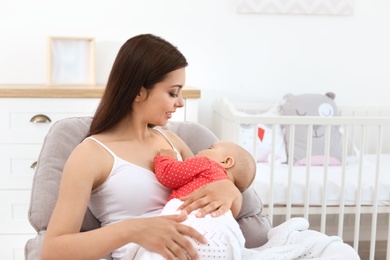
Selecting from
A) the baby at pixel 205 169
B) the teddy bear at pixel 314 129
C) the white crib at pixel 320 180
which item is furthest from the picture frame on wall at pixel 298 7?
the baby at pixel 205 169

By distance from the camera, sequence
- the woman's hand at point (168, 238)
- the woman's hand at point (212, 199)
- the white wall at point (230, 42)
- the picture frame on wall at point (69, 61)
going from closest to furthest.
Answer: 1. the woman's hand at point (168, 238)
2. the woman's hand at point (212, 199)
3. the picture frame on wall at point (69, 61)
4. the white wall at point (230, 42)

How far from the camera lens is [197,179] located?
1521 mm

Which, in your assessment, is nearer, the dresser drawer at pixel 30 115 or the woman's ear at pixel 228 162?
the woman's ear at pixel 228 162

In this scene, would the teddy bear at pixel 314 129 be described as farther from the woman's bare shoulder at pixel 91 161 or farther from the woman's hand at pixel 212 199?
the woman's bare shoulder at pixel 91 161

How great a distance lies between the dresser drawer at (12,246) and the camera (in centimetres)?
272

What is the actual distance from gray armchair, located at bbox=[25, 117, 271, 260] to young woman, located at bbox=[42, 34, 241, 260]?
5.0 inches

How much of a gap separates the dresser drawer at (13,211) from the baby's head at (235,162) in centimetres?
140

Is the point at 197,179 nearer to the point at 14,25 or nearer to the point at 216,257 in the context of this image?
the point at 216,257

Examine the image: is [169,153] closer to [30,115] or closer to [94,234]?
[94,234]

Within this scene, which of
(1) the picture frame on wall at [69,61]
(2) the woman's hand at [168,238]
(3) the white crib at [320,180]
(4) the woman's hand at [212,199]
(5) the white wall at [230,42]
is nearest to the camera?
(2) the woman's hand at [168,238]

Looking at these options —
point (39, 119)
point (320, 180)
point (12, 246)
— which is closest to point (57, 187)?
point (39, 119)

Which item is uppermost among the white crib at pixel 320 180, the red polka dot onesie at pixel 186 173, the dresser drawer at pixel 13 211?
the red polka dot onesie at pixel 186 173

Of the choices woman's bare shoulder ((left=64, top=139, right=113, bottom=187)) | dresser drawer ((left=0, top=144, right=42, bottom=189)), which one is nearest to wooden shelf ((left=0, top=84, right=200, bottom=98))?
dresser drawer ((left=0, top=144, right=42, bottom=189))

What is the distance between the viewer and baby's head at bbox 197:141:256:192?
1592mm
